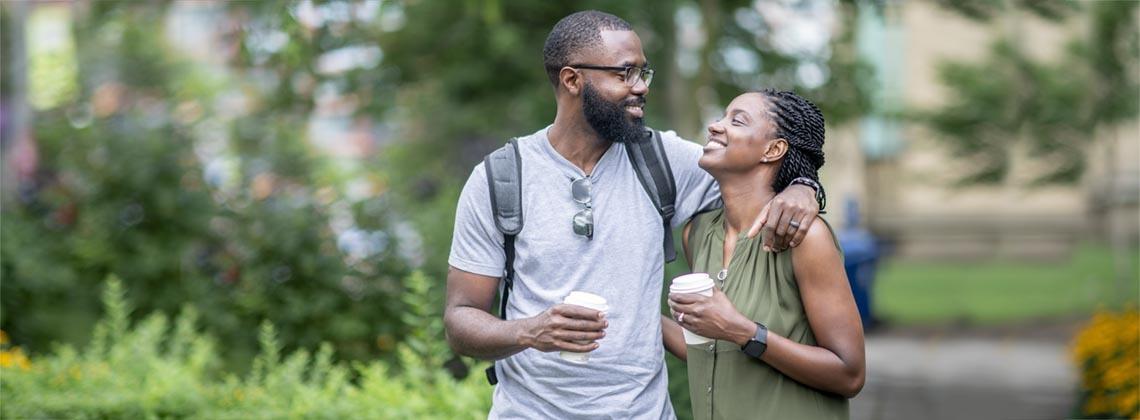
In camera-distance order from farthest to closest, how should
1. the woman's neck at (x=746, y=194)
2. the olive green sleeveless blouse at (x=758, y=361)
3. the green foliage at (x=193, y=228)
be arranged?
the green foliage at (x=193, y=228) < the woman's neck at (x=746, y=194) < the olive green sleeveless blouse at (x=758, y=361)

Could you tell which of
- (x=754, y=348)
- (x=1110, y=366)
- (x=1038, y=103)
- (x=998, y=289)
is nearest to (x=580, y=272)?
(x=754, y=348)

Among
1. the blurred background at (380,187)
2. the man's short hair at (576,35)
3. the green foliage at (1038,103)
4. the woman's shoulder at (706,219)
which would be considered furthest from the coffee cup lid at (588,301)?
the green foliage at (1038,103)

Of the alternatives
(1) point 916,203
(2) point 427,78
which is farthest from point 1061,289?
(2) point 427,78

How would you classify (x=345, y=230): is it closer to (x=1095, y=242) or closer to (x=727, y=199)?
(x=727, y=199)

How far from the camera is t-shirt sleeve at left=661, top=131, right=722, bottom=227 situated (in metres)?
3.32

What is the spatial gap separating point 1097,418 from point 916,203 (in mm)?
18182

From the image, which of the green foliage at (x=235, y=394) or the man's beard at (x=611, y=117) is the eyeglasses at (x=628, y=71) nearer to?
the man's beard at (x=611, y=117)

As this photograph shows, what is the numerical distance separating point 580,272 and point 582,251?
0.05 meters

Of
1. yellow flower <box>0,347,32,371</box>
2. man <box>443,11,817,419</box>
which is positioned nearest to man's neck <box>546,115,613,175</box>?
man <box>443,11,817,419</box>

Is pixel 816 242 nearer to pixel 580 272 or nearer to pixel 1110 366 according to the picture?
pixel 580 272

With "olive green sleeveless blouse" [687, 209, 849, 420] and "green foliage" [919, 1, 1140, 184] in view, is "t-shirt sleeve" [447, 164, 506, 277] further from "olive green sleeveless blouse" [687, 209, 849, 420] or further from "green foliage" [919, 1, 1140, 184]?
"green foliage" [919, 1, 1140, 184]

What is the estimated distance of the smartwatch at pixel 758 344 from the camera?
9.41 feet

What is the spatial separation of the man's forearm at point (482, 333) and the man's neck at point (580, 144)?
1.33 feet

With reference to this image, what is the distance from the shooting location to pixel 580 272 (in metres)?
3.11
